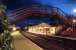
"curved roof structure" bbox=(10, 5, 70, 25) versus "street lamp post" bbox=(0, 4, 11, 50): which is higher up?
"curved roof structure" bbox=(10, 5, 70, 25)

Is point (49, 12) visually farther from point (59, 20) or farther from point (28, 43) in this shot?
point (28, 43)

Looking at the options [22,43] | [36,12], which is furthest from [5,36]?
[36,12]

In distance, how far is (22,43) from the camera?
7.09m

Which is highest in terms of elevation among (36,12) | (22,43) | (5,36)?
(36,12)

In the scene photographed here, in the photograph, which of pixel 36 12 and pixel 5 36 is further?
pixel 36 12

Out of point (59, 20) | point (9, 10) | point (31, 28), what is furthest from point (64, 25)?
point (9, 10)

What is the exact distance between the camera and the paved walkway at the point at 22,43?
23.2 feet

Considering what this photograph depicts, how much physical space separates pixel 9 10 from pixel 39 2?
1.87ft

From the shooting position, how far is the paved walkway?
23.2 feet

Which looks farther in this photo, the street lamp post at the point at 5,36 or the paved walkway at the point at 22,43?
the paved walkway at the point at 22,43

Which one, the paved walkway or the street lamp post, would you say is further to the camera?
the paved walkway

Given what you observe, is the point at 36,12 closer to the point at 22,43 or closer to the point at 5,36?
the point at 22,43

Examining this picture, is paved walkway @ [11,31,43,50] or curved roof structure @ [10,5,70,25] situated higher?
curved roof structure @ [10,5,70,25]

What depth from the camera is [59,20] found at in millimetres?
7027
